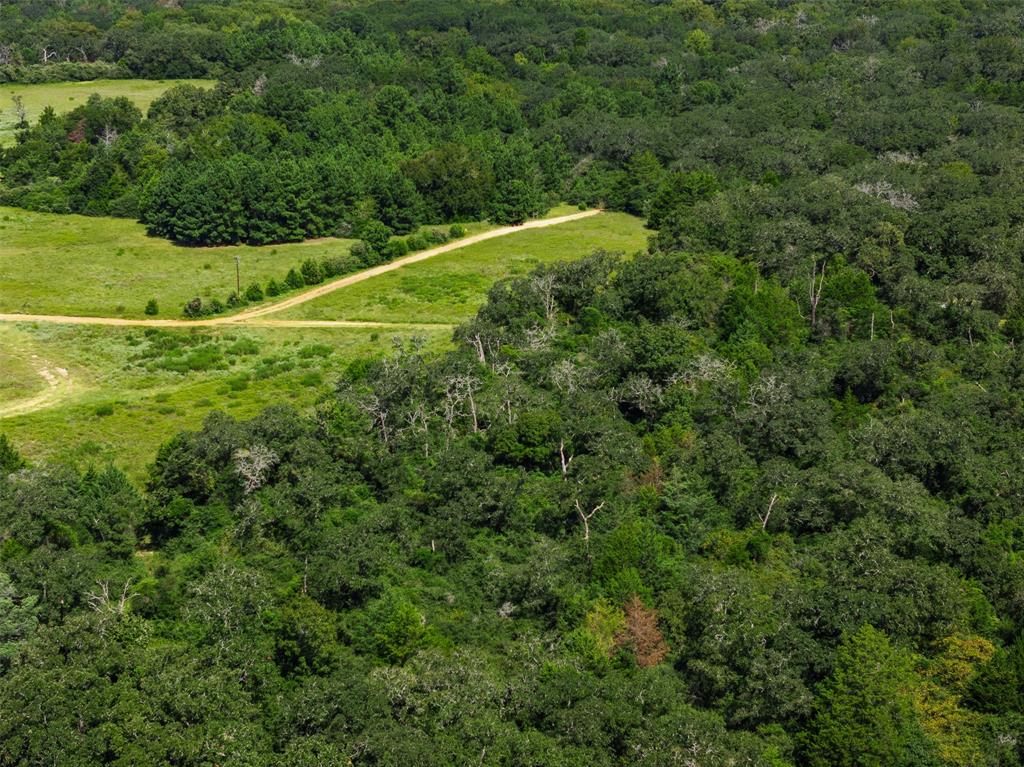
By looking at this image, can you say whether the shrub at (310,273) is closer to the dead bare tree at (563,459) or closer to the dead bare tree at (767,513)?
the dead bare tree at (563,459)

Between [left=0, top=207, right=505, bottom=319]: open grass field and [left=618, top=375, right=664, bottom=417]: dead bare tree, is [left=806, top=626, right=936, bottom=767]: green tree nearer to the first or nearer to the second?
A: [left=618, top=375, right=664, bottom=417]: dead bare tree

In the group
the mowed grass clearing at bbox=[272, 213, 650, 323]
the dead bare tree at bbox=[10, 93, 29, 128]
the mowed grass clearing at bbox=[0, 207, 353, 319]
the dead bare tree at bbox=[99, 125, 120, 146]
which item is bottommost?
the mowed grass clearing at bbox=[272, 213, 650, 323]

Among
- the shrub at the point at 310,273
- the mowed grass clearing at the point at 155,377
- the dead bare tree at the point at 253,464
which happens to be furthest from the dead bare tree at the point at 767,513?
the shrub at the point at 310,273

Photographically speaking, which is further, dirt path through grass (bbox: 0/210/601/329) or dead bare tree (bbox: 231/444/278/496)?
dirt path through grass (bbox: 0/210/601/329)

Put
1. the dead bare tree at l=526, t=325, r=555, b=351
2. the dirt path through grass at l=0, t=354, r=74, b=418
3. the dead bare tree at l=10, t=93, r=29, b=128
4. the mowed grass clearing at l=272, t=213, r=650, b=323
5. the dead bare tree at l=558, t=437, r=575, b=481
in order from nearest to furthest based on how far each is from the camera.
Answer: the dead bare tree at l=558, t=437, r=575, b=481 → the dirt path through grass at l=0, t=354, r=74, b=418 → the dead bare tree at l=526, t=325, r=555, b=351 → the mowed grass clearing at l=272, t=213, r=650, b=323 → the dead bare tree at l=10, t=93, r=29, b=128

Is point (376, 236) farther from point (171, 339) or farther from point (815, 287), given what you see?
point (815, 287)

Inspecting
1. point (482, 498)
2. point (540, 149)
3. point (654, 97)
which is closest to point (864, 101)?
point (654, 97)

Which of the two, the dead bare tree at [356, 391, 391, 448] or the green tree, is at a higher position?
the dead bare tree at [356, 391, 391, 448]

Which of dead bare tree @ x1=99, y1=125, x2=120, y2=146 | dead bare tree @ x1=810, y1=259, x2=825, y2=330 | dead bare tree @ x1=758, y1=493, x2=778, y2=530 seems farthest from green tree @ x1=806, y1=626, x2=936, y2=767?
dead bare tree @ x1=99, y1=125, x2=120, y2=146

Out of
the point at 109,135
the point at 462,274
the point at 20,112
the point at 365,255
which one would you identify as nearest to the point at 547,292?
the point at 462,274
